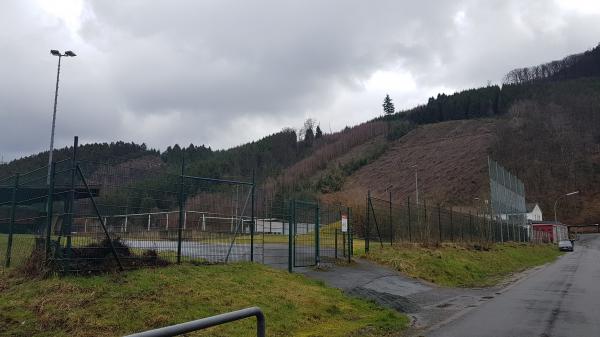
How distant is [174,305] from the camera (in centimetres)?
895

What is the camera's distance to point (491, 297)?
15289 millimetres

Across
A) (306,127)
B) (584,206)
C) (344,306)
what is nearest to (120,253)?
(344,306)

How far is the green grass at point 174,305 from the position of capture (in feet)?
26.0

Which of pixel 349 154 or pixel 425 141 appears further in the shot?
pixel 349 154

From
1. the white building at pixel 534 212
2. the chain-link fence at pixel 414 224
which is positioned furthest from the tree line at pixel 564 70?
the chain-link fence at pixel 414 224

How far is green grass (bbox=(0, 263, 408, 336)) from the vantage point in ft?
26.0

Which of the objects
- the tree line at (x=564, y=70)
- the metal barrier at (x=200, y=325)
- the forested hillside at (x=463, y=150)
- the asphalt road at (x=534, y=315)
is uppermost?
the tree line at (x=564, y=70)

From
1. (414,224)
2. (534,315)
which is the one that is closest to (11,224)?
(534,315)

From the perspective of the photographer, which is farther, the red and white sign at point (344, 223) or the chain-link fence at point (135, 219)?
the red and white sign at point (344, 223)

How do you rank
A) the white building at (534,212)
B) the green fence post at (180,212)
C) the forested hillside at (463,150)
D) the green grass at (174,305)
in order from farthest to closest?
the forested hillside at (463,150), the white building at (534,212), the green fence post at (180,212), the green grass at (174,305)

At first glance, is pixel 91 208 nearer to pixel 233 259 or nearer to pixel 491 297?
pixel 233 259

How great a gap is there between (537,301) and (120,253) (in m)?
11.1

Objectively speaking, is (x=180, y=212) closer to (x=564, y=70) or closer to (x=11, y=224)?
(x=11, y=224)

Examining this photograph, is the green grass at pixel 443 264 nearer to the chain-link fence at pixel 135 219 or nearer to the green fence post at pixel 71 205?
the chain-link fence at pixel 135 219
